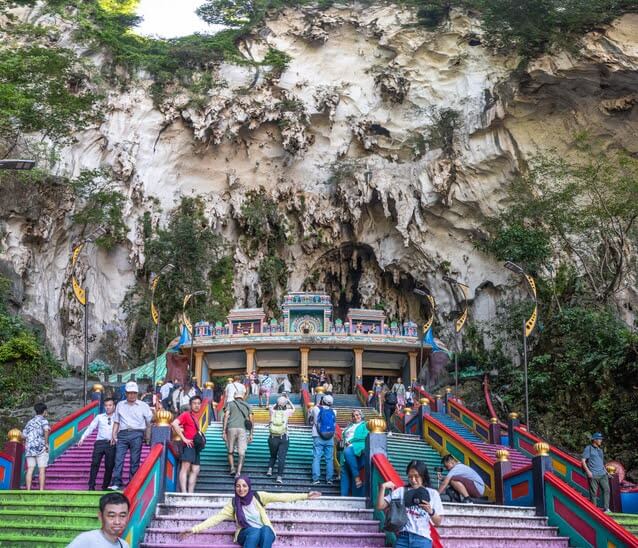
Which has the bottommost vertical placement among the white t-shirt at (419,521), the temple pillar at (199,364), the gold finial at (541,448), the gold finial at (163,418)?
the white t-shirt at (419,521)

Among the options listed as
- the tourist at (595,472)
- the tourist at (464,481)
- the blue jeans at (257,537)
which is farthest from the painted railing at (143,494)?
the tourist at (595,472)

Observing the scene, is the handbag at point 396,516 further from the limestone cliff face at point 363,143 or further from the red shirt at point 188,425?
the limestone cliff face at point 363,143

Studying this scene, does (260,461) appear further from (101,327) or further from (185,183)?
(185,183)

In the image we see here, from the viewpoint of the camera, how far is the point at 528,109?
Answer: 84.4 feet

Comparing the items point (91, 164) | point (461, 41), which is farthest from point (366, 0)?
point (91, 164)

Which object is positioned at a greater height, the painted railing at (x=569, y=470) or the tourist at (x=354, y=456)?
the tourist at (x=354, y=456)

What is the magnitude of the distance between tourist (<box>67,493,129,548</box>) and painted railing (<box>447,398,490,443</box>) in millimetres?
10277

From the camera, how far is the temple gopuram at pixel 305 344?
2200 cm

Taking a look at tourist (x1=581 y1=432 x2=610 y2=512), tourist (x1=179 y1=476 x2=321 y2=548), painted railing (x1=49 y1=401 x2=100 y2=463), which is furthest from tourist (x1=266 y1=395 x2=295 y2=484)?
tourist (x1=581 y1=432 x2=610 y2=512)

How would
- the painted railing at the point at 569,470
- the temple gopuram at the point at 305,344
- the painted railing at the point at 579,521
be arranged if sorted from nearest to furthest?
the painted railing at the point at 579,521, the painted railing at the point at 569,470, the temple gopuram at the point at 305,344

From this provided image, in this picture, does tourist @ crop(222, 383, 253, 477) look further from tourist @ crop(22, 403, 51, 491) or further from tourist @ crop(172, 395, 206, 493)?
tourist @ crop(22, 403, 51, 491)

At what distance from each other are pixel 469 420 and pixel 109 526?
11.2m

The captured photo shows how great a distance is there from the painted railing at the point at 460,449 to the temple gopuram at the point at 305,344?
34.4 feet

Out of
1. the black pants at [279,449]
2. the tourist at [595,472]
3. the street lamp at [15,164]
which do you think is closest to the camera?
the street lamp at [15,164]
